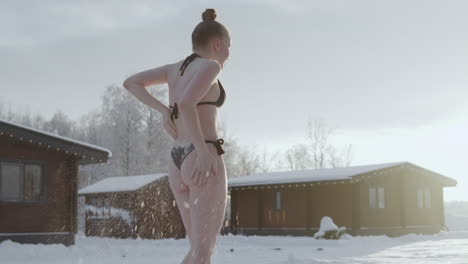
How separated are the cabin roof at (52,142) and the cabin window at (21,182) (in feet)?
2.54

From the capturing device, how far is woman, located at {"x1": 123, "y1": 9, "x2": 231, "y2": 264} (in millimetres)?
2729

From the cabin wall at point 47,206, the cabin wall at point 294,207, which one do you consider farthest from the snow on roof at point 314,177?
the cabin wall at point 47,206

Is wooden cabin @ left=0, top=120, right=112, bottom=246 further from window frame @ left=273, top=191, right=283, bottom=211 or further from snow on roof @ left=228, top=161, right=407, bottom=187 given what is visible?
window frame @ left=273, top=191, right=283, bottom=211

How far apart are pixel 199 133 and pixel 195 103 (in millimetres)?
140

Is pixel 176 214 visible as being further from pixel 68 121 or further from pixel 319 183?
pixel 68 121

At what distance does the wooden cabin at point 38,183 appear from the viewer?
57.4 feet

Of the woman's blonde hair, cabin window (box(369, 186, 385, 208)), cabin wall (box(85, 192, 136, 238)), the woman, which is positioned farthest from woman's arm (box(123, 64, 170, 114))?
cabin window (box(369, 186, 385, 208))

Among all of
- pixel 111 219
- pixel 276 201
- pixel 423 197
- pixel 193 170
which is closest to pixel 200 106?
pixel 193 170

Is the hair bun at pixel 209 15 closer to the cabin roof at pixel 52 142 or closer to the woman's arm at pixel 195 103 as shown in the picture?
the woman's arm at pixel 195 103

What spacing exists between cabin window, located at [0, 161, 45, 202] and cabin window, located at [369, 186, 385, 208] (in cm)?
1689

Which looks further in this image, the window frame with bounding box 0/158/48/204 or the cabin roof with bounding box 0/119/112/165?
the window frame with bounding box 0/158/48/204

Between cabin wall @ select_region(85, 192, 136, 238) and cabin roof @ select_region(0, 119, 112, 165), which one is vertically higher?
cabin roof @ select_region(0, 119, 112, 165)

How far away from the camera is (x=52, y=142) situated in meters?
18.3

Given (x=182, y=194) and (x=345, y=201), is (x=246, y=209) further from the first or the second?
(x=182, y=194)
